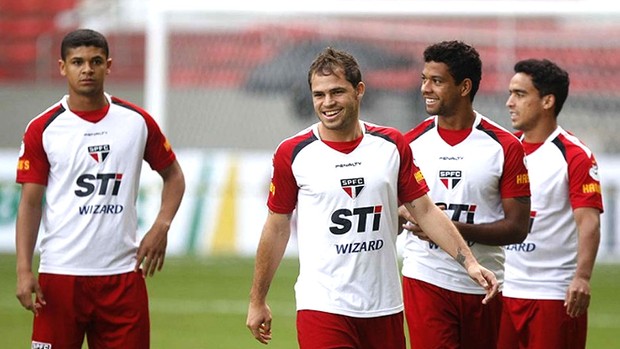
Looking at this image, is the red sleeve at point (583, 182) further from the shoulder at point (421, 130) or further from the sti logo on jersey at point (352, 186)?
the sti logo on jersey at point (352, 186)

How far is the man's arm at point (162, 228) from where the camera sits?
7.54 m

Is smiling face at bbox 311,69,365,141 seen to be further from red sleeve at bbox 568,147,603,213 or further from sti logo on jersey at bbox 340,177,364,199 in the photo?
red sleeve at bbox 568,147,603,213

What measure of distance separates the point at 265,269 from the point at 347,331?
544mm

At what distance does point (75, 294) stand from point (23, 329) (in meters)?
5.69

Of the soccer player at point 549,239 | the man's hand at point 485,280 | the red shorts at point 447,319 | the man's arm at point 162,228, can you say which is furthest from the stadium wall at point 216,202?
the man's hand at point 485,280

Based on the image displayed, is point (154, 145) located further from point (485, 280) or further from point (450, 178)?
point (485, 280)

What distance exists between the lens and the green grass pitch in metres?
12.2

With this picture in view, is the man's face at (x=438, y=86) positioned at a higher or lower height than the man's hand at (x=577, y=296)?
higher

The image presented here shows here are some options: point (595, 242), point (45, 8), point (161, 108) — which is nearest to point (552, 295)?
point (595, 242)

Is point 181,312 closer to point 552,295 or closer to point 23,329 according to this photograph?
point 23,329

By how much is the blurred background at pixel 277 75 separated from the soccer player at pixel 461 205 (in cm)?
1082

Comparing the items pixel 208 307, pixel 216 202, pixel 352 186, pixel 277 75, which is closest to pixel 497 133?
pixel 352 186

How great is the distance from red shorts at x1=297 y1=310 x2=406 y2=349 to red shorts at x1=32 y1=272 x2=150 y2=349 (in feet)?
4.29

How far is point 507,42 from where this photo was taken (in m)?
19.2
